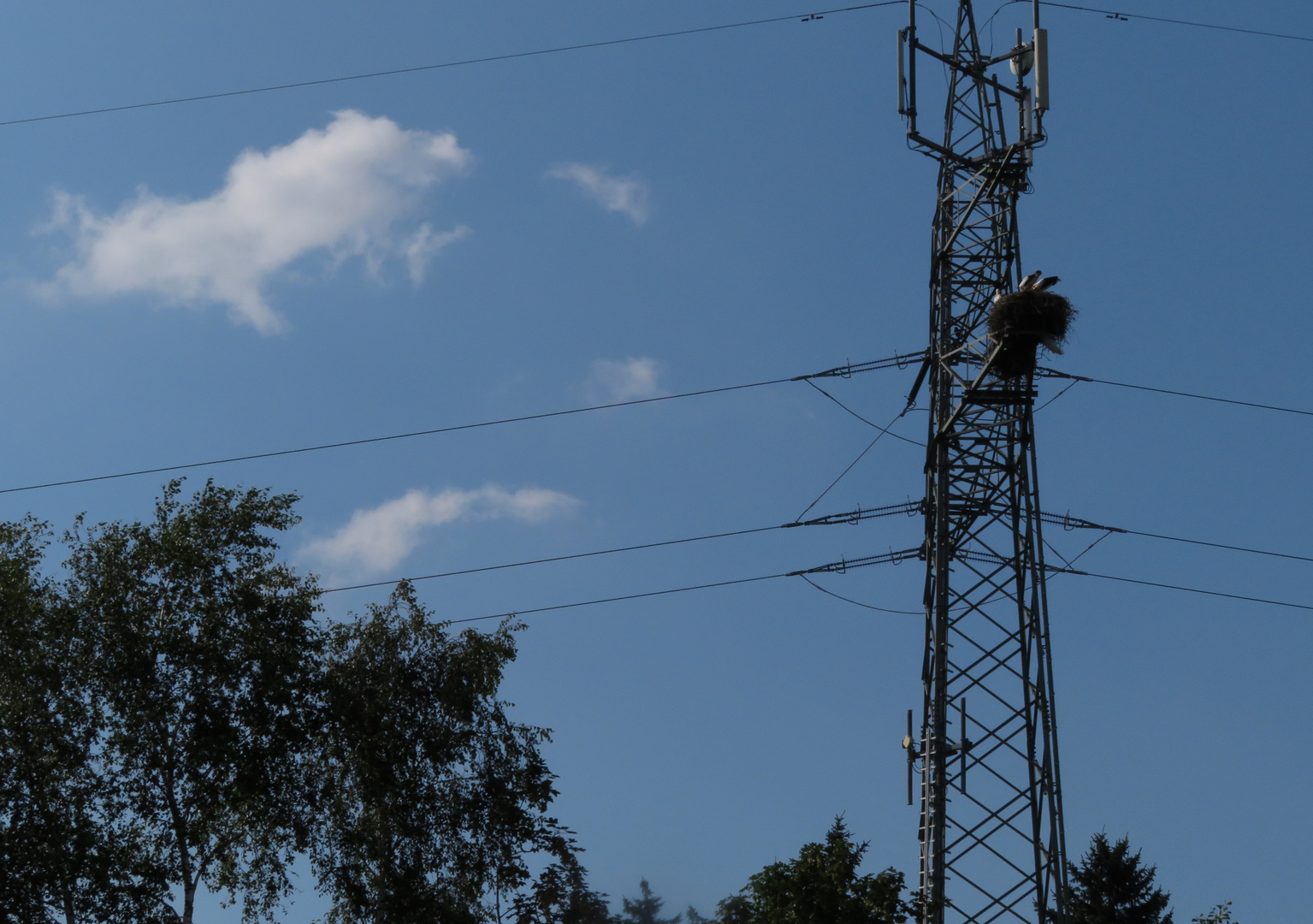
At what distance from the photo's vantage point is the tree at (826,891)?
2156 centimetres

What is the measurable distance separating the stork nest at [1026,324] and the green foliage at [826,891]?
26.0ft

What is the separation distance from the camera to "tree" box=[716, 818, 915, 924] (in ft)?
70.7

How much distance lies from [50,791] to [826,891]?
15174 millimetres

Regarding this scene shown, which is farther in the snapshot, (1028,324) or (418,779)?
(418,779)

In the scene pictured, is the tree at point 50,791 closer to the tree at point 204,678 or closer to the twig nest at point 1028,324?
the tree at point 204,678

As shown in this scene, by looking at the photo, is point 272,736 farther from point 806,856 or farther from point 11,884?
point 806,856

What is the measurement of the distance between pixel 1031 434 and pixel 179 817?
59.8 feet

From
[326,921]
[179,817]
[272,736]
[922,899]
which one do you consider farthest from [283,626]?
[922,899]

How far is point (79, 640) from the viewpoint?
1123 inches

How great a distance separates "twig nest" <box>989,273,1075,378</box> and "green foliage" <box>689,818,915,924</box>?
26.0 ft

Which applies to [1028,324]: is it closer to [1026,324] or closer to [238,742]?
[1026,324]

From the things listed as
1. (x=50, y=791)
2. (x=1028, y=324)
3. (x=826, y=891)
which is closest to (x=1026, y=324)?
(x=1028, y=324)

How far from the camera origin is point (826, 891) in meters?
21.9

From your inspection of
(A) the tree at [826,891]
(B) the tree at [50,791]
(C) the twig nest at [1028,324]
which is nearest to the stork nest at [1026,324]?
(C) the twig nest at [1028,324]
